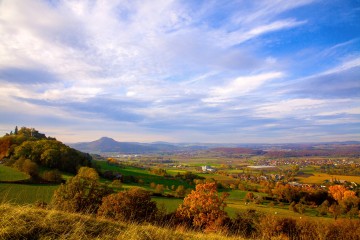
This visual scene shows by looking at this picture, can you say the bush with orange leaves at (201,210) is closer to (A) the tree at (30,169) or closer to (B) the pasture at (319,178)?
(A) the tree at (30,169)

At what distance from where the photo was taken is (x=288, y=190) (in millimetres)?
68562

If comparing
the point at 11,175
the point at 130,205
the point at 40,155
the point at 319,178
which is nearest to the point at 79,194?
the point at 130,205

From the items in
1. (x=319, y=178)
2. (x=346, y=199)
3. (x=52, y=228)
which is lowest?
(x=346, y=199)

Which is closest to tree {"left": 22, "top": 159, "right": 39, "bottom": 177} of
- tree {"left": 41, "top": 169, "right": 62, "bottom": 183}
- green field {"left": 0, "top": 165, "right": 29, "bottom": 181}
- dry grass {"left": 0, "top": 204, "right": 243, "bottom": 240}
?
green field {"left": 0, "top": 165, "right": 29, "bottom": 181}

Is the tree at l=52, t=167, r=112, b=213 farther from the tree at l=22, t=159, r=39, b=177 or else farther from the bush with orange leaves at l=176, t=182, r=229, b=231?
the tree at l=22, t=159, r=39, b=177

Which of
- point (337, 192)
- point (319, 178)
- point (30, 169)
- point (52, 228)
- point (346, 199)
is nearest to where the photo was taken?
point (52, 228)

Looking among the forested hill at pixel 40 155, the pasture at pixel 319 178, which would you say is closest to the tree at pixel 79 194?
the forested hill at pixel 40 155

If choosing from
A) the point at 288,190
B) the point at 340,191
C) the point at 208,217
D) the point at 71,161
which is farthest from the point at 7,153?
the point at 340,191

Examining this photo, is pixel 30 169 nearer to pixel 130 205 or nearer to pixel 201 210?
pixel 130 205

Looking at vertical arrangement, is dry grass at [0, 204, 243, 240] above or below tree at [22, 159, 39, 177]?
above

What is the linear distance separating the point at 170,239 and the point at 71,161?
73541 millimetres

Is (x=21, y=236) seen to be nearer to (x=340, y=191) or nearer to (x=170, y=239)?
(x=170, y=239)

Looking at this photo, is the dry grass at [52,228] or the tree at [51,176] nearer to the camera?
the dry grass at [52,228]

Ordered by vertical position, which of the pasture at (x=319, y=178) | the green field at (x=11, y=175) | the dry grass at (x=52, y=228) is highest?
the dry grass at (x=52, y=228)
